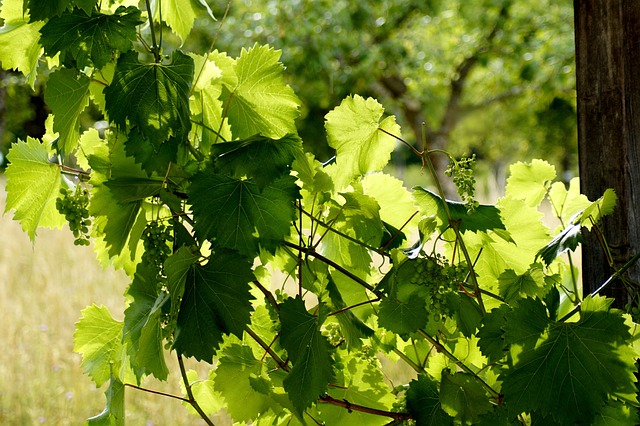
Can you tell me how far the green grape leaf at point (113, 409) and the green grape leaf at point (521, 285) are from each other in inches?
22.4

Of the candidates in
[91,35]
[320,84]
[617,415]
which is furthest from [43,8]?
[320,84]

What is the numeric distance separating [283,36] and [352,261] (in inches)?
286

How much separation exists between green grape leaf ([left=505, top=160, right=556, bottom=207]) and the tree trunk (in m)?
0.09

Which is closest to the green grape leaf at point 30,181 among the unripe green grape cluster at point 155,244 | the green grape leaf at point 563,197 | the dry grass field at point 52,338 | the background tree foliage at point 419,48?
the unripe green grape cluster at point 155,244

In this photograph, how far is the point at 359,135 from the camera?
1.05 m

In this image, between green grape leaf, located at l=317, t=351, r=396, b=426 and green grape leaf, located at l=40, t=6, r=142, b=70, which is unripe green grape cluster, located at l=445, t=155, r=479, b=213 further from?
green grape leaf, located at l=40, t=6, r=142, b=70

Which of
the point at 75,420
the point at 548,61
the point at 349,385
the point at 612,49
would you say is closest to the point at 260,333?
the point at 349,385

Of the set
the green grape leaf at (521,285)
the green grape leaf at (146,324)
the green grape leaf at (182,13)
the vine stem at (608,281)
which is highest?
the green grape leaf at (182,13)

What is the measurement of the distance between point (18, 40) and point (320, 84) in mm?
8929

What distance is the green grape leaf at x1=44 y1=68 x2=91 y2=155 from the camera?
104cm

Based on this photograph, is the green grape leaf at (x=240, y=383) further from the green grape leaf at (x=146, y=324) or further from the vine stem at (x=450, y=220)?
the vine stem at (x=450, y=220)

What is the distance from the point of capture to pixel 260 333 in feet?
4.03

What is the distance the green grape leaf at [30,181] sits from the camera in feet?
3.70

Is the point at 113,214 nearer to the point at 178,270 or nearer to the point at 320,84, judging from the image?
the point at 178,270
